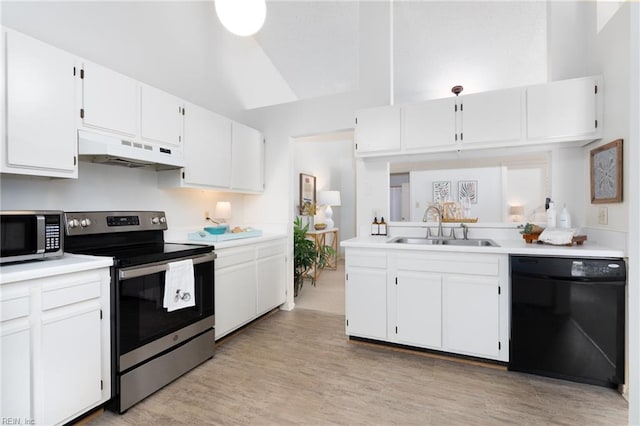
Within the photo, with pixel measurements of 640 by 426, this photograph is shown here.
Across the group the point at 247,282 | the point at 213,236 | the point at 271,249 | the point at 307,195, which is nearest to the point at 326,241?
the point at 307,195

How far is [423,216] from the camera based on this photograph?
316cm

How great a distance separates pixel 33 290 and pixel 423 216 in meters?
2.98

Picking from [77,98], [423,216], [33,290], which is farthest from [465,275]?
[77,98]

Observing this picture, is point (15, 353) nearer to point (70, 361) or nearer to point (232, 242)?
point (70, 361)

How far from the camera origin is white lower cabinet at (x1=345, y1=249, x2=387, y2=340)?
2.69m

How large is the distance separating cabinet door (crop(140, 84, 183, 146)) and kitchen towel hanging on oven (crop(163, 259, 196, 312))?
1072mm

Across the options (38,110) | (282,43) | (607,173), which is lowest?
(607,173)

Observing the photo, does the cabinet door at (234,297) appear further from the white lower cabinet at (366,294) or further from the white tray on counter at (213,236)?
the white lower cabinet at (366,294)

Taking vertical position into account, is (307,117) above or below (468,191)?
above

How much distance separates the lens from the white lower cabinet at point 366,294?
2.69 m

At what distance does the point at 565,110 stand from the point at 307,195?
4315mm

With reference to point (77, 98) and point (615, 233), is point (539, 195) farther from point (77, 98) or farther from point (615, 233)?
point (77, 98)

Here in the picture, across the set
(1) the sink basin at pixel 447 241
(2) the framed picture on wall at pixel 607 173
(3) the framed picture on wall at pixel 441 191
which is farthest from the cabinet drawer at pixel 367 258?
(2) the framed picture on wall at pixel 607 173

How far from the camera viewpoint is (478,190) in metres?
2.96
